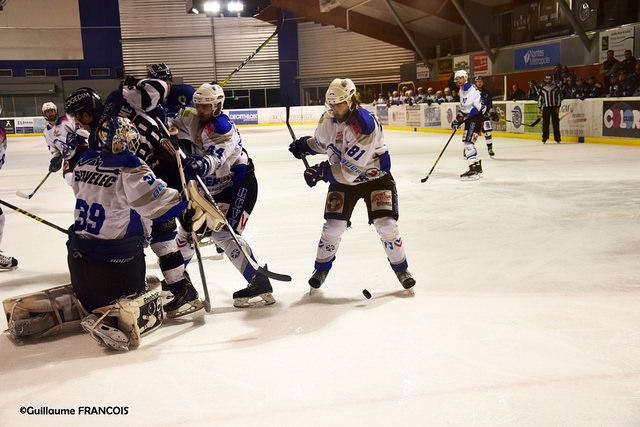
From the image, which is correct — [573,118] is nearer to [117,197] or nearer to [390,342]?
[390,342]

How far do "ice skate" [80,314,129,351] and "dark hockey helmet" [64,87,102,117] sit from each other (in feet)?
3.68

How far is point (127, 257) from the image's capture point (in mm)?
3174

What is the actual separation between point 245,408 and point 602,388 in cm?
144

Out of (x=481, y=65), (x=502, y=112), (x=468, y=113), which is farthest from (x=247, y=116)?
(x=468, y=113)

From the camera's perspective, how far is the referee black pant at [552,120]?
1390 cm

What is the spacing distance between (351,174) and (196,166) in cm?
98

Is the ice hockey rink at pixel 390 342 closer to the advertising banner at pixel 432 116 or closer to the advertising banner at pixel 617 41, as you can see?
the advertising banner at pixel 617 41

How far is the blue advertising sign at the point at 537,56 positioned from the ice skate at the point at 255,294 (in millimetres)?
18162

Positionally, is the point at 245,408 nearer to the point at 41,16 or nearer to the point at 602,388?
the point at 602,388

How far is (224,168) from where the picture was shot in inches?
151

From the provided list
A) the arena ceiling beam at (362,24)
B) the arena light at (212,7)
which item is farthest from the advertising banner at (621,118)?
the arena light at (212,7)

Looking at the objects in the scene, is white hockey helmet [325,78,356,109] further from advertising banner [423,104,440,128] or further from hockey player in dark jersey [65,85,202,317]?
advertising banner [423,104,440,128]

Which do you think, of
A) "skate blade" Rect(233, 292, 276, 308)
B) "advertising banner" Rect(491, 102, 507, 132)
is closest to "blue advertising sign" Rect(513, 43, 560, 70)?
"advertising banner" Rect(491, 102, 507, 132)

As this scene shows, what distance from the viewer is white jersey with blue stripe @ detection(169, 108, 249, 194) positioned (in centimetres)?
369
